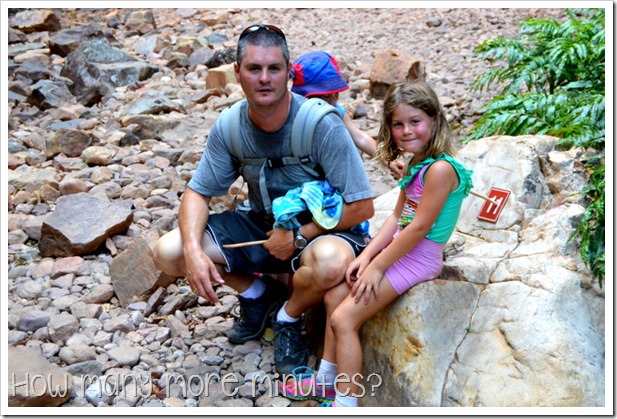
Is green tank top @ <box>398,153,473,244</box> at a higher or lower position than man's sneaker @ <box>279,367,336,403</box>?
higher

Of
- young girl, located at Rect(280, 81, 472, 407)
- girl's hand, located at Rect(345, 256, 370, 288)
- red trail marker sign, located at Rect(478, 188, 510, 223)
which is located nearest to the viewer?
young girl, located at Rect(280, 81, 472, 407)

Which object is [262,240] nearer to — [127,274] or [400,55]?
[127,274]

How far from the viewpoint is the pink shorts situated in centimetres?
308

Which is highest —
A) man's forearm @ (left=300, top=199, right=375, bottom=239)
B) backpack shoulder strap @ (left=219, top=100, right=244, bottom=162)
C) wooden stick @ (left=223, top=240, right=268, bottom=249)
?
backpack shoulder strap @ (left=219, top=100, right=244, bottom=162)

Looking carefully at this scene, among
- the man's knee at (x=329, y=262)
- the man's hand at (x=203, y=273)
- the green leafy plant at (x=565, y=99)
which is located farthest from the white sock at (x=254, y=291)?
the green leafy plant at (x=565, y=99)

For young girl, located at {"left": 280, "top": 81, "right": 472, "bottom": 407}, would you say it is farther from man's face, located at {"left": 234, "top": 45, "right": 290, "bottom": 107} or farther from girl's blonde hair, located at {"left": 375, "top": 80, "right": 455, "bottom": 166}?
man's face, located at {"left": 234, "top": 45, "right": 290, "bottom": 107}

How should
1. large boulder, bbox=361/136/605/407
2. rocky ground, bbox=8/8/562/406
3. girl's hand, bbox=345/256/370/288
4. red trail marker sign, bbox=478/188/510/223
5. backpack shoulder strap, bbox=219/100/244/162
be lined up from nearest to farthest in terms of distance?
1. large boulder, bbox=361/136/605/407
2. girl's hand, bbox=345/256/370/288
3. backpack shoulder strap, bbox=219/100/244/162
4. rocky ground, bbox=8/8/562/406
5. red trail marker sign, bbox=478/188/510/223

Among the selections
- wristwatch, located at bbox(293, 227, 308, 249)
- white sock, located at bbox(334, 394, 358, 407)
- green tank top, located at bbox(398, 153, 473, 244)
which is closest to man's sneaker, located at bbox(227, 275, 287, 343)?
wristwatch, located at bbox(293, 227, 308, 249)

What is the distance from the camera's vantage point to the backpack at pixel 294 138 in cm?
324

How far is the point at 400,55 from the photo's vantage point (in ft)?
25.3

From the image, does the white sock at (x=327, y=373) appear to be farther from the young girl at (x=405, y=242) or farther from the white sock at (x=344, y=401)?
the white sock at (x=344, y=401)

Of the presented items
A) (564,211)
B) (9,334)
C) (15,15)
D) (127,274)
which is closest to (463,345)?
(564,211)

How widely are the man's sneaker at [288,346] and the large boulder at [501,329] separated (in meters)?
0.35

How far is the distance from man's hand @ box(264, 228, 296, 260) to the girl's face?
667 millimetres
